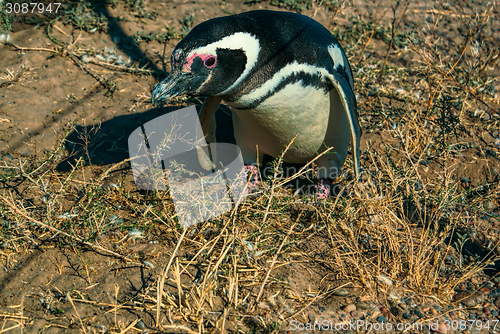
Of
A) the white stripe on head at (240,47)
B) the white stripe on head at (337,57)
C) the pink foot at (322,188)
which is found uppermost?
the white stripe on head at (240,47)

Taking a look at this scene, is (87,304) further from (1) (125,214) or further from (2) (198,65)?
(2) (198,65)

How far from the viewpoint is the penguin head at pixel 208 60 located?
2186 mm

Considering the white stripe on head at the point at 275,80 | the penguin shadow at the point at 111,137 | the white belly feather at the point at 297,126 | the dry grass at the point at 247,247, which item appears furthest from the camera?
the penguin shadow at the point at 111,137

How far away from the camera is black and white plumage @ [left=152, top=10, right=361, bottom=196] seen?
2234 mm

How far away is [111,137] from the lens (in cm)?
333

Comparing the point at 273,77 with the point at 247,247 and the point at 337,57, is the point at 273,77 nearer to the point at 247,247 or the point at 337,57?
the point at 337,57

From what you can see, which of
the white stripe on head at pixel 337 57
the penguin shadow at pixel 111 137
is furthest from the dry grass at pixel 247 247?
the white stripe on head at pixel 337 57

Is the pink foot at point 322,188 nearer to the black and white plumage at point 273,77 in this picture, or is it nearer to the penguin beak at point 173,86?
the black and white plumage at point 273,77

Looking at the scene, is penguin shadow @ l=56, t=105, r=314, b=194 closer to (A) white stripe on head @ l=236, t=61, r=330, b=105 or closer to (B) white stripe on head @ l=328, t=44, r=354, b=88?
(A) white stripe on head @ l=236, t=61, r=330, b=105

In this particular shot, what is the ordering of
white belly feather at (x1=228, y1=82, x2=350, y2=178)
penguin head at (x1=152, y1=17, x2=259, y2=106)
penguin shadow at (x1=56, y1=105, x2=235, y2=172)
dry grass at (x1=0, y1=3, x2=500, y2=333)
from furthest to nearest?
penguin shadow at (x1=56, y1=105, x2=235, y2=172), white belly feather at (x1=228, y1=82, x2=350, y2=178), penguin head at (x1=152, y1=17, x2=259, y2=106), dry grass at (x1=0, y1=3, x2=500, y2=333)

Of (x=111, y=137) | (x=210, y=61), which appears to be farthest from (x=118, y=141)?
(x=210, y=61)

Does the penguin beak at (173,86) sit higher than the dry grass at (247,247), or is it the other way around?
the penguin beak at (173,86)

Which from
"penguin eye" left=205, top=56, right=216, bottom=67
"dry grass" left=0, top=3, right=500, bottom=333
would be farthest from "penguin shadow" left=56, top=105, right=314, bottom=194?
"penguin eye" left=205, top=56, right=216, bottom=67

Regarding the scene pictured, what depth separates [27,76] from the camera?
3590 mm
